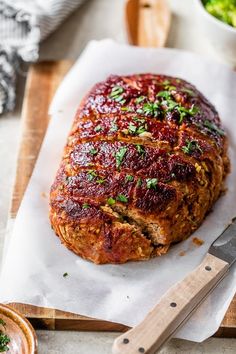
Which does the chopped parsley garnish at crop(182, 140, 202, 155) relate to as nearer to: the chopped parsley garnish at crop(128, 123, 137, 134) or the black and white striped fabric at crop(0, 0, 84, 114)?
the chopped parsley garnish at crop(128, 123, 137, 134)

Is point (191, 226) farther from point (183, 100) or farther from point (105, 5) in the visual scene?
point (105, 5)

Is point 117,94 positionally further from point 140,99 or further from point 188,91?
point 188,91

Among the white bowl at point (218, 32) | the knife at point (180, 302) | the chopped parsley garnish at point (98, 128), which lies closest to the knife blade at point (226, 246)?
the knife at point (180, 302)

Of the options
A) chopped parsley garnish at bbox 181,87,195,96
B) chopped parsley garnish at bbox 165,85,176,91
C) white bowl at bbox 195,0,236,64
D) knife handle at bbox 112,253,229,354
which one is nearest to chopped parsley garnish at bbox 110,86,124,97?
chopped parsley garnish at bbox 165,85,176,91

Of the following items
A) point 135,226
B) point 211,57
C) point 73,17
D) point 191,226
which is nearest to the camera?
point 135,226

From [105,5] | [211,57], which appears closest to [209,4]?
[211,57]
